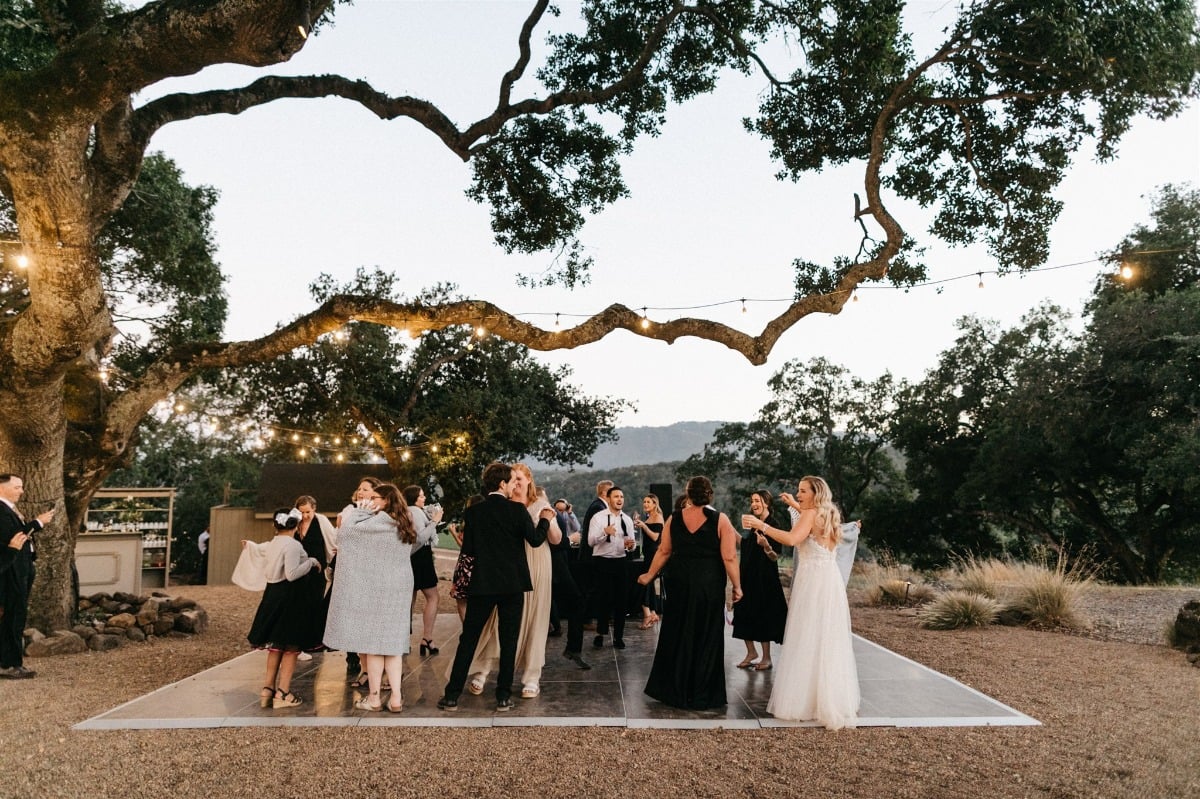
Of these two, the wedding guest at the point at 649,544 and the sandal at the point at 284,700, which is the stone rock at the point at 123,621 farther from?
the wedding guest at the point at 649,544

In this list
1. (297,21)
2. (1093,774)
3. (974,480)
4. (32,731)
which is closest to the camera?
(1093,774)

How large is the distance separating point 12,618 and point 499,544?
5.00 meters

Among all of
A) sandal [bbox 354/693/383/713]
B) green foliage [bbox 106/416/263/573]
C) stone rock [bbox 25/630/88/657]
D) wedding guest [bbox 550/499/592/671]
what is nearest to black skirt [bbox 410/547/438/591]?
wedding guest [bbox 550/499/592/671]

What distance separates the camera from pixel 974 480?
2058cm

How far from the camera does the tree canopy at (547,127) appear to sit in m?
6.57

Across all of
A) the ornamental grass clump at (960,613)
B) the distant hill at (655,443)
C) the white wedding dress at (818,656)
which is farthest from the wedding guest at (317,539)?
the distant hill at (655,443)

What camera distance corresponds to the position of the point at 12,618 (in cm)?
687

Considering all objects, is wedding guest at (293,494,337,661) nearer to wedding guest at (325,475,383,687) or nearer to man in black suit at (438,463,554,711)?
wedding guest at (325,475,383,687)

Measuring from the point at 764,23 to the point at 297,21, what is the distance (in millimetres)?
6022

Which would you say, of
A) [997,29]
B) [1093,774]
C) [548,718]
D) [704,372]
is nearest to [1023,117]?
[997,29]

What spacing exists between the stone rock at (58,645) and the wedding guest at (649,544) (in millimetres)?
6038

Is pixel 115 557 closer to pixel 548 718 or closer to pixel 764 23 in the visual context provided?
pixel 548 718

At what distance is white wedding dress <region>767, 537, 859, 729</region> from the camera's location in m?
5.05

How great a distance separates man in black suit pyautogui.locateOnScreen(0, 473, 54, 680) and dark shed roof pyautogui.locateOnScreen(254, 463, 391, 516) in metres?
12.3
